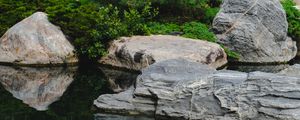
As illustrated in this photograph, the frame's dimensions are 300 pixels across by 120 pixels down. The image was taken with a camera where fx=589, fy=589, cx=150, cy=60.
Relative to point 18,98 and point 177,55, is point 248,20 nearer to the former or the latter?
point 177,55

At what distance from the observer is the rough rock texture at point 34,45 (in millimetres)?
14523

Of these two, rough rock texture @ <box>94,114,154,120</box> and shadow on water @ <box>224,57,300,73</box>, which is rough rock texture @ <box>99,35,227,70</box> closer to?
shadow on water @ <box>224,57,300,73</box>

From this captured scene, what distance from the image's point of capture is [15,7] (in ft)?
52.8

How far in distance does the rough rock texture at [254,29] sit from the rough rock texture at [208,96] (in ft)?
18.3

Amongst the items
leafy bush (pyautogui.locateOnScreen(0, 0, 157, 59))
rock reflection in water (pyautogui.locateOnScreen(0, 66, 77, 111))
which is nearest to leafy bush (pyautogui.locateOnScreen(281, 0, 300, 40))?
leafy bush (pyautogui.locateOnScreen(0, 0, 157, 59))

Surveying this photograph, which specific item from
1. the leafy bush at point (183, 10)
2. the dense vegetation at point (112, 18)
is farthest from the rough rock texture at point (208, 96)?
the leafy bush at point (183, 10)

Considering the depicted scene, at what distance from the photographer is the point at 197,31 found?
1625cm

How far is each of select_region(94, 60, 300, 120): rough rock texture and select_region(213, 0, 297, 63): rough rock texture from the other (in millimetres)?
5574

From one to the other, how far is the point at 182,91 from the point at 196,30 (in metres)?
6.57

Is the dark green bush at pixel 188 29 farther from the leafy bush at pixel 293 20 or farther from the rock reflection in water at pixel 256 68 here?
the leafy bush at pixel 293 20

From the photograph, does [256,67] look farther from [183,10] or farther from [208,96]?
[208,96]

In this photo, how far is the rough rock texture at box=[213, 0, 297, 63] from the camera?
1598 centimetres

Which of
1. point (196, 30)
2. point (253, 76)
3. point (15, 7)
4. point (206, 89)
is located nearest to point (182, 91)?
point (206, 89)

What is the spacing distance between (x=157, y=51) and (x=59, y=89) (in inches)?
111
